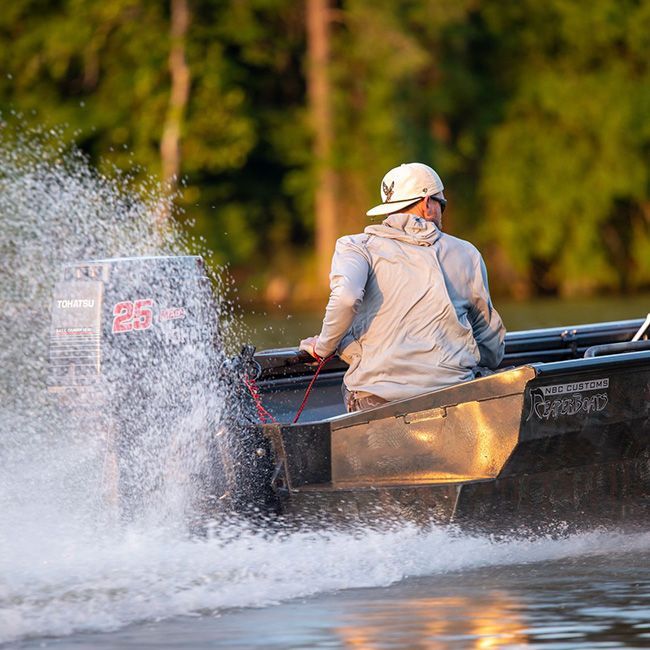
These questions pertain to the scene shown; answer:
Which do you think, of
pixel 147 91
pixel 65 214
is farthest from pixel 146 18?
pixel 65 214

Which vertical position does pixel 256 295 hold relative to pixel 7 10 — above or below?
below

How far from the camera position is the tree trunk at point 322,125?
29.9 m

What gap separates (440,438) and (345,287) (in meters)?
0.71

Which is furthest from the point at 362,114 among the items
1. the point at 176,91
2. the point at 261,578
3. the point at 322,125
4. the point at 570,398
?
the point at 261,578

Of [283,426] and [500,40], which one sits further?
[500,40]

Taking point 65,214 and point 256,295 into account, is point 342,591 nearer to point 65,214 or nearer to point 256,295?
point 65,214

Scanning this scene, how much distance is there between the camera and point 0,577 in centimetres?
616

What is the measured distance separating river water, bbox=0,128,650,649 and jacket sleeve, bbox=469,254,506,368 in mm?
798

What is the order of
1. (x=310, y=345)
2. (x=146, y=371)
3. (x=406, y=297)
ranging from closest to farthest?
(x=406, y=297)
(x=310, y=345)
(x=146, y=371)

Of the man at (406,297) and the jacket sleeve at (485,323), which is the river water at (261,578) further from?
the jacket sleeve at (485,323)

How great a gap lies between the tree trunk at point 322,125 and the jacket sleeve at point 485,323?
74.1 feet

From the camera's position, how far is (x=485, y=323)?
6.75 metres

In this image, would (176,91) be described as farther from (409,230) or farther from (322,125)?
Answer: (409,230)

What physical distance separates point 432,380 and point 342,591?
0.93m
